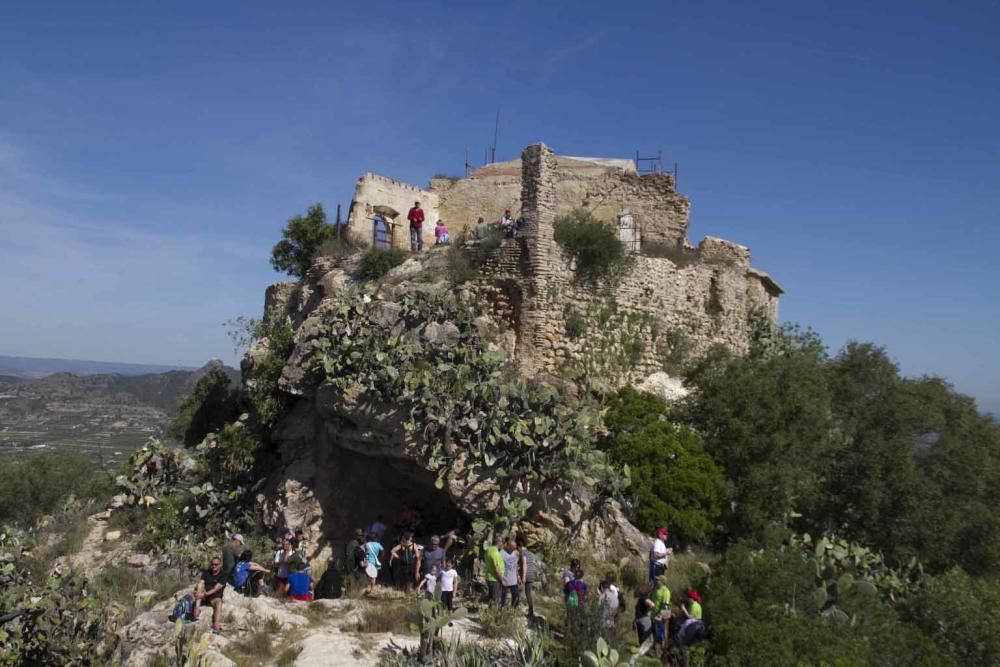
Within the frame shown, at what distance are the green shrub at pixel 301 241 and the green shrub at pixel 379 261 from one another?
13.3 feet

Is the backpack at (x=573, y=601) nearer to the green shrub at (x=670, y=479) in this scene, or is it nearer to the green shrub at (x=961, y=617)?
the green shrub at (x=670, y=479)

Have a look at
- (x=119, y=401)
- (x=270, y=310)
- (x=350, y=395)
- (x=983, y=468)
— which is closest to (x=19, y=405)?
(x=119, y=401)

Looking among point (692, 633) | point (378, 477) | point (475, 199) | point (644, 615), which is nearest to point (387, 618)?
point (644, 615)

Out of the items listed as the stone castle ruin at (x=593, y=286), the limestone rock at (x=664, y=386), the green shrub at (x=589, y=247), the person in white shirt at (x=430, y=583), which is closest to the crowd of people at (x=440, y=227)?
the stone castle ruin at (x=593, y=286)

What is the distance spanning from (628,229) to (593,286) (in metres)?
Answer: 4.21

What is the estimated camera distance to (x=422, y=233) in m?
21.1

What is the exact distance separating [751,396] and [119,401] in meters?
167

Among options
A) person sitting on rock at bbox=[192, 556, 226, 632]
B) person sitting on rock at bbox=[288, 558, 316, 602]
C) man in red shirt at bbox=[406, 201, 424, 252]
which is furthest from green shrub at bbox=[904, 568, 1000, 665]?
man in red shirt at bbox=[406, 201, 424, 252]

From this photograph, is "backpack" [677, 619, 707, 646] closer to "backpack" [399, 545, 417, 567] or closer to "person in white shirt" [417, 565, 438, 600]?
"person in white shirt" [417, 565, 438, 600]

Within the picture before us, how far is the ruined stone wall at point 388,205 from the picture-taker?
2077cm

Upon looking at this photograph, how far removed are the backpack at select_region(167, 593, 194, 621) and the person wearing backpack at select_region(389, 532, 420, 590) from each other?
12.3ft

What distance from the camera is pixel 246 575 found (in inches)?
429

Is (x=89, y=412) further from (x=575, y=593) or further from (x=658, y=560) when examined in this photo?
(x=575, y=593)

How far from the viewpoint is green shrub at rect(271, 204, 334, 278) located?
2223 centimetres
